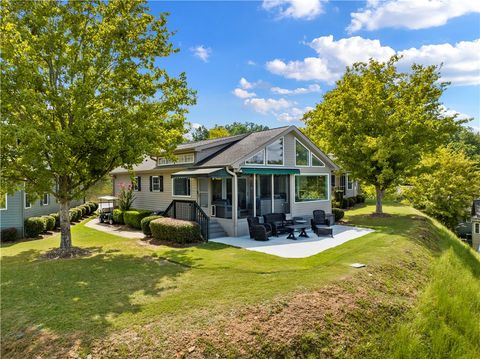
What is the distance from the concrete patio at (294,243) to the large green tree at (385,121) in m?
6.51

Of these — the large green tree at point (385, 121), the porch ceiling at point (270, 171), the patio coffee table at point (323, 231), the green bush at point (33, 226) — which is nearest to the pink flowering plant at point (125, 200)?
the green bush at point (33, 226)

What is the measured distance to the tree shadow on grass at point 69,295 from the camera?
5266mm

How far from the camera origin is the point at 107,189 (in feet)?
147

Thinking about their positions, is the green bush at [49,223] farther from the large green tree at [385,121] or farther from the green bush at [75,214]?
the large green tree at [385,121]

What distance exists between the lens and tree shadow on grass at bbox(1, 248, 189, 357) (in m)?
5.27

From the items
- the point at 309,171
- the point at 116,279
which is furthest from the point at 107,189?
the point at 116,279

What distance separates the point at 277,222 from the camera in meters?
15.2

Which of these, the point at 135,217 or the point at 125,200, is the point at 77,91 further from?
the point at 125,200

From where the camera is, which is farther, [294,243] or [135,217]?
[135,217]

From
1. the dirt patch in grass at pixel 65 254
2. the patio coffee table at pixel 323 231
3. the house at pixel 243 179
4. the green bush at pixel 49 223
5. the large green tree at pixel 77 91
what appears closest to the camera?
the large green tree at pixel 77 91

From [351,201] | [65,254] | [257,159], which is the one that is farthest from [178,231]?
[351,201]

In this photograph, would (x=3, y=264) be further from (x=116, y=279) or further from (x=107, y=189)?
(x=107, y=189)

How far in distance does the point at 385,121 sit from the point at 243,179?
412 inches

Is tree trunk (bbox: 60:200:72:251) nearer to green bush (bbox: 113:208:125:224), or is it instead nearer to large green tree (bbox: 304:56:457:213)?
green bush (bbox: 113:208:125:224)
